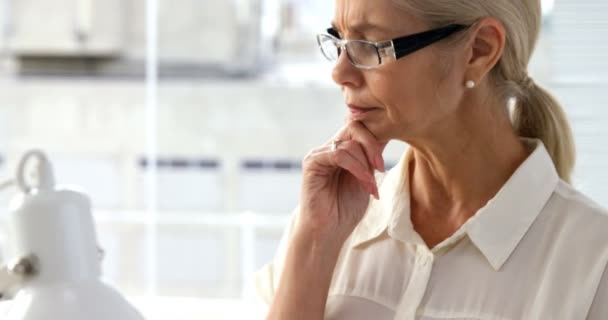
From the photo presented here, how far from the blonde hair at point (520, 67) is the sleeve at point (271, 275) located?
0.34 m

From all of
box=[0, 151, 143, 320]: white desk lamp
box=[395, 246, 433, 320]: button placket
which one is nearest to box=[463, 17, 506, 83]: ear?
box=[395, 246, 433, 320]: button placket

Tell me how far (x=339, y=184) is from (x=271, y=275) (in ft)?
0.62

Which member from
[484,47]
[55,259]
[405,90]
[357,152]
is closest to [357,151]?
[357,152]

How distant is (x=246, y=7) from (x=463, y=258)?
2726 mm

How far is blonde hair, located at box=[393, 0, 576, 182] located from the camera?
1.19m

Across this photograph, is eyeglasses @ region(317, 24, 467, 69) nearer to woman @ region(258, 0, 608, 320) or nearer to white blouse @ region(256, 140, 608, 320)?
woman @ region(258, 0, 608, 320)

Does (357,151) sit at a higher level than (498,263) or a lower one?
higher

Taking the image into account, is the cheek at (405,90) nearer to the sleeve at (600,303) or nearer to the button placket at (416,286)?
the button placket at (416,286)

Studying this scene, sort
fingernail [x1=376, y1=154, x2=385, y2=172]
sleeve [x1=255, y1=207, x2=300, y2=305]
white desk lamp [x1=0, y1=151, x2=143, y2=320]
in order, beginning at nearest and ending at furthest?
white desk lamp [x1=0, y1=151, x2=143, y2=320] < fingernail [x1=376, y1=154, x2=385, y2=172] < sleeve [x1=255, y1=207, x2=300, y2=305]

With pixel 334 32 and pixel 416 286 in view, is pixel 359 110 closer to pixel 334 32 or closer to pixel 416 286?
pixel 334 32

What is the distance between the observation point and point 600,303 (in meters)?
1.15

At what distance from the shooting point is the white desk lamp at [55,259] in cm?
79

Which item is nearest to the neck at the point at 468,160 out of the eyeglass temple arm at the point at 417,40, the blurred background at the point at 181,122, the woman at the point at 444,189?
the woman at the point at 444,189

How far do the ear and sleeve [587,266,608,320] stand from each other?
0.29 meters
